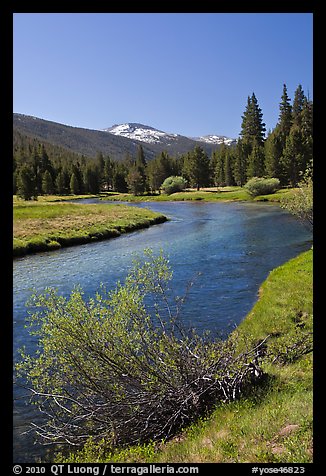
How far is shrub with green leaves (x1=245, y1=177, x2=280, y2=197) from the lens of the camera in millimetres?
82562

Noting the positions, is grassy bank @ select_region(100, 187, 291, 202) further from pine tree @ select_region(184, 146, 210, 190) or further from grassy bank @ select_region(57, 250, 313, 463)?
grassy bank @ select_region(57, 250, 313, 463)

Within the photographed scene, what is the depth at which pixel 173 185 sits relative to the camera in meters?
110

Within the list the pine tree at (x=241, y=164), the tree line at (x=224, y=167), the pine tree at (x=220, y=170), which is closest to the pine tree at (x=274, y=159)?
the tree line at (x=224, y=167)

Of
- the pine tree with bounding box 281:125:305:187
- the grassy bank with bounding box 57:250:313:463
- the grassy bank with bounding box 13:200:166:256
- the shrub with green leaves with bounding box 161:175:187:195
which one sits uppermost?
the pine tree with bounding box 281:125:305:187

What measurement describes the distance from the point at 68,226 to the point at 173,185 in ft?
225

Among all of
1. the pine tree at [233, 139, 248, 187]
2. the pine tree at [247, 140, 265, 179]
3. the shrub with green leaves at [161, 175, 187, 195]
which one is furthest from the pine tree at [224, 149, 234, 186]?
the shrub with green leaves at [161, 175, 187, 195]

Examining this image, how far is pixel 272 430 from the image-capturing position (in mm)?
6160

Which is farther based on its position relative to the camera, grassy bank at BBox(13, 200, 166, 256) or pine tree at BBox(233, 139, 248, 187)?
pine tree at BBox(233, 139, 248, 187)

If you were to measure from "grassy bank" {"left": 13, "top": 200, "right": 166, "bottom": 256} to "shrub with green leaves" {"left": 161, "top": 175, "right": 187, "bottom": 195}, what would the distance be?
52243 millimetres

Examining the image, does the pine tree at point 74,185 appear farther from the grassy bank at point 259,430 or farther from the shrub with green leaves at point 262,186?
the grassy bank at point 259,430

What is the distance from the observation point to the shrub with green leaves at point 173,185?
110m
